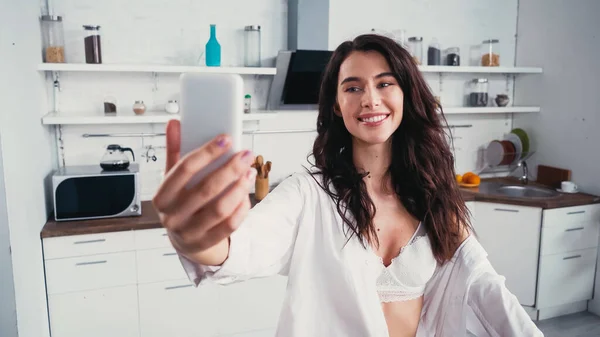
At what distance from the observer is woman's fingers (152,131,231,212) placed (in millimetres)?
533

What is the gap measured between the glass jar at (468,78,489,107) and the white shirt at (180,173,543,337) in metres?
2.88

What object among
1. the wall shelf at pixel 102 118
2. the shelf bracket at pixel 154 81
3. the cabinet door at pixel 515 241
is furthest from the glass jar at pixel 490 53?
the shelf bracket at pixel 154 81

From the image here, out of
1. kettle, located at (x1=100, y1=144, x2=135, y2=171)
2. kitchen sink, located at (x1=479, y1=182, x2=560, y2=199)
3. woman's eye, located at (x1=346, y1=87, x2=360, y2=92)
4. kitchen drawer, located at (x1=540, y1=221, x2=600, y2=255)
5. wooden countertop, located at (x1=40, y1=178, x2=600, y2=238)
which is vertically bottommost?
kitchen drawer, located at (x1=540, y1=221, x2=600, y2=255)

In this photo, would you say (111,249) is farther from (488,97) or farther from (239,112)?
(488,97)

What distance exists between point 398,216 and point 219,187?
987 millimetres

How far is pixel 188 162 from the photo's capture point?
53 centimetres

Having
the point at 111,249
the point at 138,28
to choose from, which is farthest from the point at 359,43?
the point at 138,28

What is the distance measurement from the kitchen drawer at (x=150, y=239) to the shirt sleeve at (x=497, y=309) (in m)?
1.87

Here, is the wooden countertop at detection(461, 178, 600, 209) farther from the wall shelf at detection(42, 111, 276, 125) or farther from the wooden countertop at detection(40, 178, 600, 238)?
the wall shelf at detection(42, 111, 276, 125)

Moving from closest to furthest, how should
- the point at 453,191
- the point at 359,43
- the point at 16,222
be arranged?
the point at 359,43
the point at 453,191
the point at 16,222

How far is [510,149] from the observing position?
3957 mm

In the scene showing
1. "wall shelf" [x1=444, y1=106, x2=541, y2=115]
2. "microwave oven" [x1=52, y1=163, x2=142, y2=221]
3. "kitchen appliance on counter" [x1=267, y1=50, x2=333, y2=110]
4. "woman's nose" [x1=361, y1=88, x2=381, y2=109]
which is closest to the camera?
"woman's nose" [x1=361, y1=88, x2=381, y2=109]

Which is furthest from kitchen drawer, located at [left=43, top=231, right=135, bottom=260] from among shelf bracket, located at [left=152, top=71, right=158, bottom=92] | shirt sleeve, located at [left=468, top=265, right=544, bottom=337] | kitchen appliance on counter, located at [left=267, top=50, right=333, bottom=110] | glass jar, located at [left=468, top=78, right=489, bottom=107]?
glass jar, located at [left=468, top=78, right=489, bottom=107]

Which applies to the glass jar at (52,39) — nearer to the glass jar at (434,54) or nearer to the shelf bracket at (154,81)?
the shelf bracket at (154,81)
